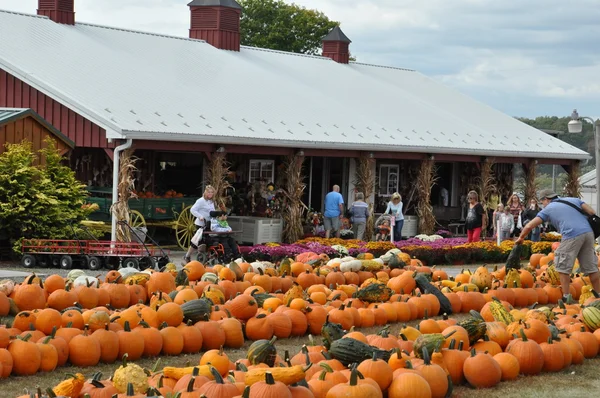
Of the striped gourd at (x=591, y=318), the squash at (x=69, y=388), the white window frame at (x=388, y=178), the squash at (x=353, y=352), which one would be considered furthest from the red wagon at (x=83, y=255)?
the white window frame at (x=388, y=178)

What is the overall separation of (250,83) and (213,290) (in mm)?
17021

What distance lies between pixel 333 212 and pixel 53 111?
7.05 m

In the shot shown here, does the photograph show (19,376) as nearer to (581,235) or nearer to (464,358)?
(464,358)

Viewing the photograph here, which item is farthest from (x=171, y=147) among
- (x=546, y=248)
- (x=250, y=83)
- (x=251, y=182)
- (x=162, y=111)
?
(x=546, y=248)

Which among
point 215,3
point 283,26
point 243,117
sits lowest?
point 243,117

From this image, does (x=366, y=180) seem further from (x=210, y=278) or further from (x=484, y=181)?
(x=210, y=278)

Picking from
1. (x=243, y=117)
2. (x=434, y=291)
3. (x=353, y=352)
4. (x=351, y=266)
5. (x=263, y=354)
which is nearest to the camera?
(x=263, y=354)

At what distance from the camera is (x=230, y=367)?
8.41 m

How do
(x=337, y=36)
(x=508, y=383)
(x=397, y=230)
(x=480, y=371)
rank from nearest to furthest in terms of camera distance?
(x=480, y=371)
(x=508, y=383)
(x=397, y=230)
(x=337, y=36)

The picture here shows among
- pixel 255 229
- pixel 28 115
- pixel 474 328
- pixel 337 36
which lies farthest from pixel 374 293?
pixel 337 36

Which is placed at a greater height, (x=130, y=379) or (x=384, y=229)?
(x=384, y=229)

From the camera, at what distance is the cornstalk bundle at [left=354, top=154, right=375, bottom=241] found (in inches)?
1089

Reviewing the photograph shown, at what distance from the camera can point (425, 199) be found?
29594 millimetres

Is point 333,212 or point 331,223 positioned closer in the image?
point 333,212
